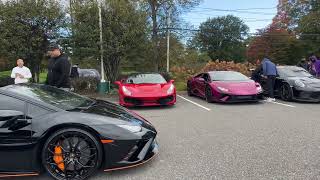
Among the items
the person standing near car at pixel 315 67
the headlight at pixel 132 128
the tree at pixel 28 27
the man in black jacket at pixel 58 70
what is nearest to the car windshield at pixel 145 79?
the man in black jacket at pixel 58 70

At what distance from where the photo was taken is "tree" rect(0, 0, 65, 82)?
14.5 meters

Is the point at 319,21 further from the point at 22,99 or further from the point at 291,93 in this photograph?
the point at 22,99

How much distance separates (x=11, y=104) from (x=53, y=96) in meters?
0.66

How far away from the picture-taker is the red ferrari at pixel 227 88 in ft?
36.5

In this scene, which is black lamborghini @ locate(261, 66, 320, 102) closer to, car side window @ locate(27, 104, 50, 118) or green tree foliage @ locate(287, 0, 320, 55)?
car side window @ locate(27, 104, 50, 118)

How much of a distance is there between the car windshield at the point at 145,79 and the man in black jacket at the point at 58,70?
4042 mm

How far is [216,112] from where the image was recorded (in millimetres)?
9750

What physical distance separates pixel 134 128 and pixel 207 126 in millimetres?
3232

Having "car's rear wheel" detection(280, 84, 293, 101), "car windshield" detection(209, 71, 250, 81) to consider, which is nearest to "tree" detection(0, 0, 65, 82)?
"car windshield" detection(209, 71, 250, 81)

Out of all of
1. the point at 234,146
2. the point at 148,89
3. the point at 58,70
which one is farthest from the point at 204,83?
the point at 234,146

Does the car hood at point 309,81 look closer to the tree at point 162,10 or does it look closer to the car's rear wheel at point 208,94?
the car's rear wheel at point 208,94

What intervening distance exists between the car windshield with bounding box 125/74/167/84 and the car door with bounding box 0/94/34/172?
7074 millimetres

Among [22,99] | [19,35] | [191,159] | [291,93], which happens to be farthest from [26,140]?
[19,35]

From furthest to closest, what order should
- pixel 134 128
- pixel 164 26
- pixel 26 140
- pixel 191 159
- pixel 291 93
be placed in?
1. pixel 164 26
2. pixel 291 93
3. pixel 191 159
4. pixel 134 128
5. pixel 26 140
